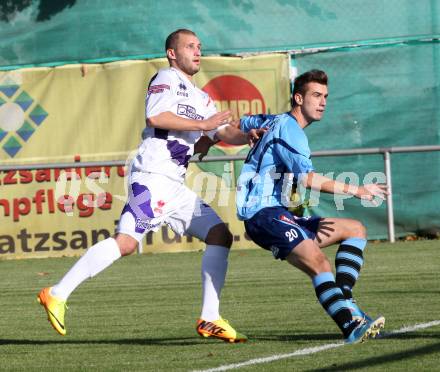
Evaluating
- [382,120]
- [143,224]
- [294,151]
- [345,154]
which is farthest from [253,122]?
[382,120]

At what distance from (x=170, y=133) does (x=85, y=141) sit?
7.72 meters

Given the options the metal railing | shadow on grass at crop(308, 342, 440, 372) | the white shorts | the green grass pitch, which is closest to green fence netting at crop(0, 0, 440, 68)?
the metal railing

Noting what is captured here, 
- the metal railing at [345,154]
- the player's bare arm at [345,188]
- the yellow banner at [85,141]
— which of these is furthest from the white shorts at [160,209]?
the yellow banner at [85,141]

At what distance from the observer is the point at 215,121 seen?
775 centimetres

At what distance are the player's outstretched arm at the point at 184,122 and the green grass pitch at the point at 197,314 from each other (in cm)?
138

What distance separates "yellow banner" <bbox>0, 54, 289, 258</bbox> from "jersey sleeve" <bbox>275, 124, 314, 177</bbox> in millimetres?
7947

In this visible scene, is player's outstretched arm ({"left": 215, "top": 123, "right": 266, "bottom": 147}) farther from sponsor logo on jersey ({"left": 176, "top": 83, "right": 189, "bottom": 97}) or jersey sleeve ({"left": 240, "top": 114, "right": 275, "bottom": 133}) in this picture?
sponsor logo on jersey ({"left": 176, "top": 83, "right": 189, "bottom": 97})

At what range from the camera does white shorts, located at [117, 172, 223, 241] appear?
7938 mm

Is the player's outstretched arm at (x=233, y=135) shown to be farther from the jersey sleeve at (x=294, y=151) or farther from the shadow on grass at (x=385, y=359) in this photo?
the shadow on grass at (x=385, y=359)

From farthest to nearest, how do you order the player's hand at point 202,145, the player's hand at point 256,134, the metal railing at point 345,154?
the metal railing at point 345,154
the player's hand at point 202,145
the player's hand at point 256,134

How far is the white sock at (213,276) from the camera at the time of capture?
26.0 ft

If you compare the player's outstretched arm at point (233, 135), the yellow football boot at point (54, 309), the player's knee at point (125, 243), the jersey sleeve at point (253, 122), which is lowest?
the yellow football boot at point (54, 309)

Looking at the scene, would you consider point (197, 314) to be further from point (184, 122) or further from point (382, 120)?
point (382, 120)

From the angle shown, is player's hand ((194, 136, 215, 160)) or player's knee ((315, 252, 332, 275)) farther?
player's hand ((194, 136, 215, 160))
